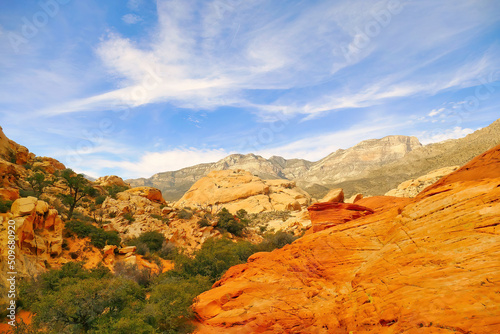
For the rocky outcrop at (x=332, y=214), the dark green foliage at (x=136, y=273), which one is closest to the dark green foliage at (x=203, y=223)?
the dark green foliage at (x=136, y=273)

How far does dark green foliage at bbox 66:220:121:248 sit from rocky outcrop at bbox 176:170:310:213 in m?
40.7

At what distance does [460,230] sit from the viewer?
7.49m

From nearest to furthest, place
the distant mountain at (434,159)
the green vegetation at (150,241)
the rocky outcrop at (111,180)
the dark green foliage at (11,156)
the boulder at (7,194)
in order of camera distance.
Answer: the boulder at (7,194) → the green vegetation at (150,241) → the dark green foliage at (11,156) → the rocky outcrop at (111,180) → the distant mountain at (434,159)

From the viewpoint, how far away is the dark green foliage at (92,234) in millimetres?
21547

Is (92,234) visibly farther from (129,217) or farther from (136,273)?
(136,273)

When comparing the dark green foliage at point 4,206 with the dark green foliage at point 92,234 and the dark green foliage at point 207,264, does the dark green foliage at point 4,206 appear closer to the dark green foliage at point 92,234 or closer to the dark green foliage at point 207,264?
the dark green foliage at point 92,234

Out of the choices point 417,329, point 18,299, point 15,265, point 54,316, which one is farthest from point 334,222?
point 15,265

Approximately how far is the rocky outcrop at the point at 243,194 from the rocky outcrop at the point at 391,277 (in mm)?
51712

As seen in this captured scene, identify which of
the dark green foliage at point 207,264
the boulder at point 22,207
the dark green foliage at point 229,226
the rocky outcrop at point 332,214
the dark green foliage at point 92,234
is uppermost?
the boulder at point 22,207

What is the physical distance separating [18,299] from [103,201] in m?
22.1

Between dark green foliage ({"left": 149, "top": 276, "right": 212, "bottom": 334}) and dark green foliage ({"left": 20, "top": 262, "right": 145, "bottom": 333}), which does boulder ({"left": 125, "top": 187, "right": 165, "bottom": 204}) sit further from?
dark green foliage ({"left": 149, "top": 276, "right": 212, "bottom": 334})

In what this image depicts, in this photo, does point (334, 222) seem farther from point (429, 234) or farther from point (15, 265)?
point (15, 265)

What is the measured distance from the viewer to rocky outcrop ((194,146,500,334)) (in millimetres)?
5906

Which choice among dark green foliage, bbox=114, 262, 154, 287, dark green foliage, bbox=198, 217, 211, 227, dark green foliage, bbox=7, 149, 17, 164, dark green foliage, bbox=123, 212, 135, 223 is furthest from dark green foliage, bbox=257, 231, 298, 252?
dark green foliage, bbox=7, 149, 17, 164
